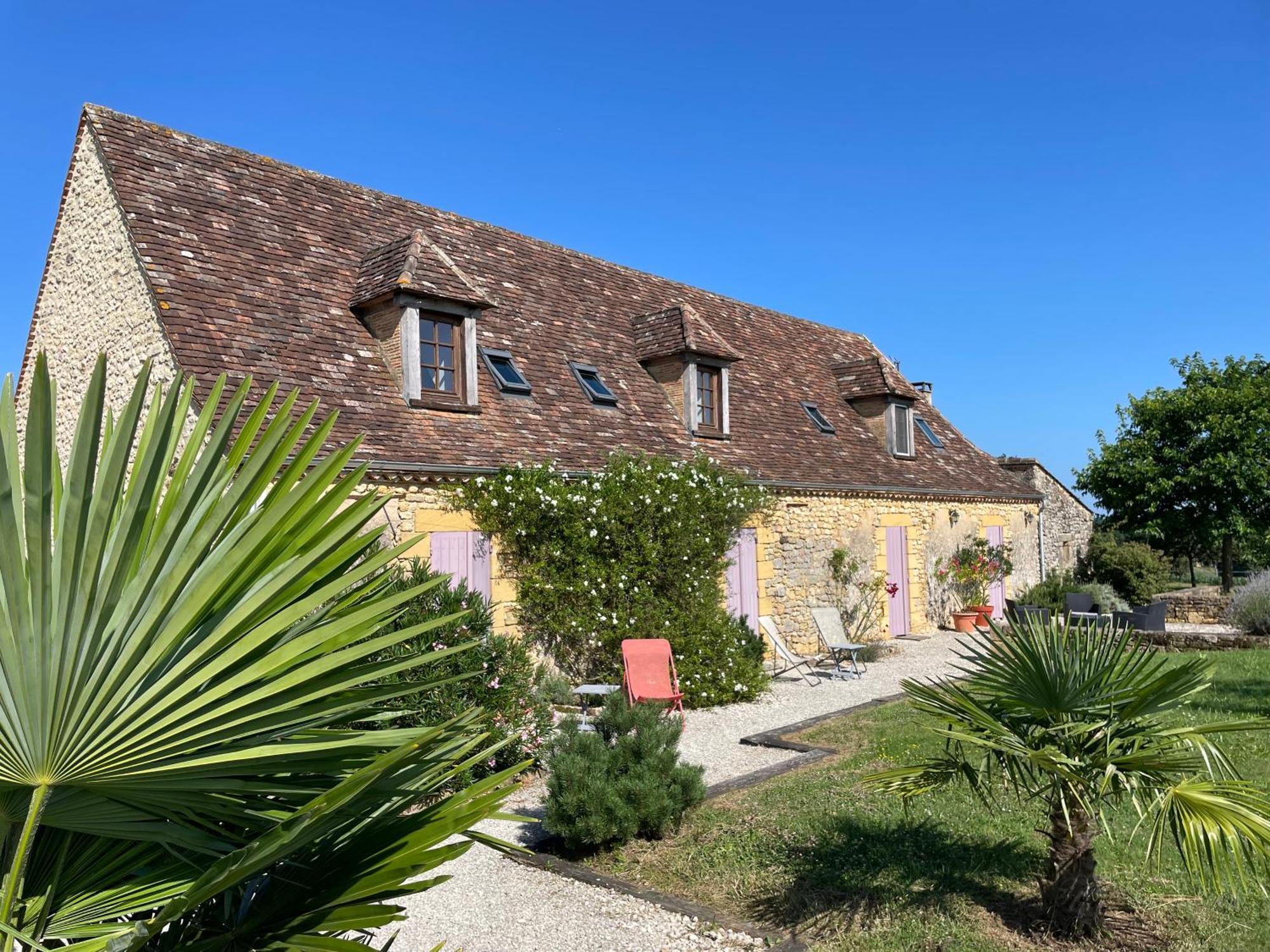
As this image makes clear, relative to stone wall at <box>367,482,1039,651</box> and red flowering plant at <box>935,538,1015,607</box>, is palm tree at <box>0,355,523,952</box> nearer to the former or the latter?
stone wall at <box>367,482,1039,651</box>

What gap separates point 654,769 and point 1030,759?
2.91 metres

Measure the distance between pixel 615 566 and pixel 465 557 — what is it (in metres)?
1.84

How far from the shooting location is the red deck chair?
369 inches

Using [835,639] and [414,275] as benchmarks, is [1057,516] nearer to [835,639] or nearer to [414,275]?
[835,639]

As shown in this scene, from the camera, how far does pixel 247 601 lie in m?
1.81

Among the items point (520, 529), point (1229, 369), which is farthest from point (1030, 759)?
point (1229, 369)

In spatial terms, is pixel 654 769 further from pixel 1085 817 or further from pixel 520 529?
pixel 520 529

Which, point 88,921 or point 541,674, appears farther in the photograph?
point 541,674

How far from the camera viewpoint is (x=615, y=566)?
35.3 feet

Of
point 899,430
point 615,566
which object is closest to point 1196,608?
point 899,430

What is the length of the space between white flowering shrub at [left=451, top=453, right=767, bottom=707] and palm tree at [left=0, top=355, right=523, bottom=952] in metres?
8.13

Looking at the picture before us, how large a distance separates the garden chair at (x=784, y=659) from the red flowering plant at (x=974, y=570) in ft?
18.1

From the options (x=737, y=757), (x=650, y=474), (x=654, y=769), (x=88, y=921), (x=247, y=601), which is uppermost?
(x=650, y=474)

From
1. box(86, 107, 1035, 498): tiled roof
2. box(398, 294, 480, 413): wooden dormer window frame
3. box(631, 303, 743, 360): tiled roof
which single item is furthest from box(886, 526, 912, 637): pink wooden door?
box(398, 294, 480, 413): wooden dormer window frame
